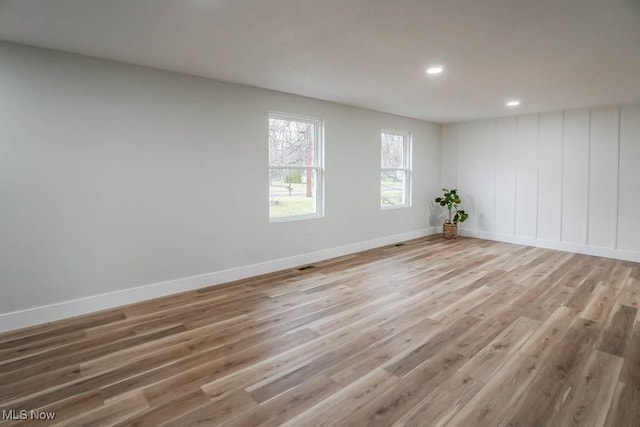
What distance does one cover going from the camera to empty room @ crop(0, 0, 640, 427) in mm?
2094

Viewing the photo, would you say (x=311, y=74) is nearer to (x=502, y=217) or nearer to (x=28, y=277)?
(x=28, y=277)

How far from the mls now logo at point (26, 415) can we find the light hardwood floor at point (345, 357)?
0.04m

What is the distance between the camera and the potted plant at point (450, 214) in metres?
6.97

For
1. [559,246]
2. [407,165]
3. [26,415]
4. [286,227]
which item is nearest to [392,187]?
[407,165]

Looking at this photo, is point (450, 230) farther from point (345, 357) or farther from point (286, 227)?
point (345, 357)

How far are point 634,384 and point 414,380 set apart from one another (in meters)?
1.38

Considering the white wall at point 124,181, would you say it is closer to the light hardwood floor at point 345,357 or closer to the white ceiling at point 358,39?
the white ceiling at point 358,39

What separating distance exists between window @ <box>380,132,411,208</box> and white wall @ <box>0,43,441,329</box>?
1.87 metres

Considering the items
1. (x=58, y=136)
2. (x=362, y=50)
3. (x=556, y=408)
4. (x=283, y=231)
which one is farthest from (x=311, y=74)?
(x=556, y=408)

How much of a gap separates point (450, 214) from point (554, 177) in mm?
2006

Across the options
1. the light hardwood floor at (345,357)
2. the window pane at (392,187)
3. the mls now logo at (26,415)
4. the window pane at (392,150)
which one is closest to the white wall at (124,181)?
the light hardwood floor at (345,357)

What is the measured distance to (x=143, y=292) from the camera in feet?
11.6

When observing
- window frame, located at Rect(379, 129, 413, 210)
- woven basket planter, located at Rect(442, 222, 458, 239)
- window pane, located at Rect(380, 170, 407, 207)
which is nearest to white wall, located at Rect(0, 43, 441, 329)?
window pane, located at Rect(380, 170, 407, 207)

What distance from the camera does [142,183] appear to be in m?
3.50
